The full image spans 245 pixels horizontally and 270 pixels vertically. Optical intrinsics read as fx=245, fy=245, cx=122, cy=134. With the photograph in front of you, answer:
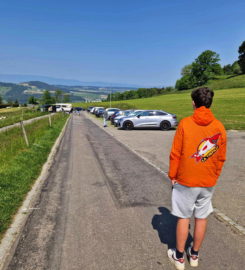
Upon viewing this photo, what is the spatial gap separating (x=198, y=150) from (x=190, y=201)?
0.60 metres

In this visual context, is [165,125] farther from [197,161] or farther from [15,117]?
[15,117]

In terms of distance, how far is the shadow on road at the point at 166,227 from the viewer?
353 centimetres

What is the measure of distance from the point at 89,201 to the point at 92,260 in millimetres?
1977

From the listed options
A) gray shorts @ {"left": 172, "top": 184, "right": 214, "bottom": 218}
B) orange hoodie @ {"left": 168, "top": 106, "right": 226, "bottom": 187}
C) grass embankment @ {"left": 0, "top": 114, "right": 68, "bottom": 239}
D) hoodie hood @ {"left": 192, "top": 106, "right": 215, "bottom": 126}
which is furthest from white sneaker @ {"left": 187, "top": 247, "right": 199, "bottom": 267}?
grass embankment @ {"left": 0, "top": 114, "right": 68, "bottom": 239}

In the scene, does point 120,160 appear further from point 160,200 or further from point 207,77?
point 207,77

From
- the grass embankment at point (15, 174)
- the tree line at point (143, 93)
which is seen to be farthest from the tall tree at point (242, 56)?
the grass embankment at point (15, 174)

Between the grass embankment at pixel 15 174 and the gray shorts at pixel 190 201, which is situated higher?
the gray shorts at pixel 190 201

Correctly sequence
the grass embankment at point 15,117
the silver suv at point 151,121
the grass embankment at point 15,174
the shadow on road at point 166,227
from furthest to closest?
the grass embankment at point 15,117, the silver suv at point 151,121, the grass embankment at point 15,174, the shadow on road at point 166,227

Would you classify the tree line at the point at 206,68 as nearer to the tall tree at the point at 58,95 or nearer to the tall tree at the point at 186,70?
the tall tree at the point at 186,70

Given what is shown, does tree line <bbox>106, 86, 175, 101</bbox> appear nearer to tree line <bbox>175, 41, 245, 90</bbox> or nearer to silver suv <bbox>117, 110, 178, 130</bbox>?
tree line <bbox>175, 41, 245, 90</bbox>

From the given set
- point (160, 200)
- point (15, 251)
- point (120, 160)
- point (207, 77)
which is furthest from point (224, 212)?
point (207, 77)

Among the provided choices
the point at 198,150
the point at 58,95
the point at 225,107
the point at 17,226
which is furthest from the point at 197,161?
the point at 58,95

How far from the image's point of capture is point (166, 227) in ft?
12.8

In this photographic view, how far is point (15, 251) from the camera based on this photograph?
3.29 metres
